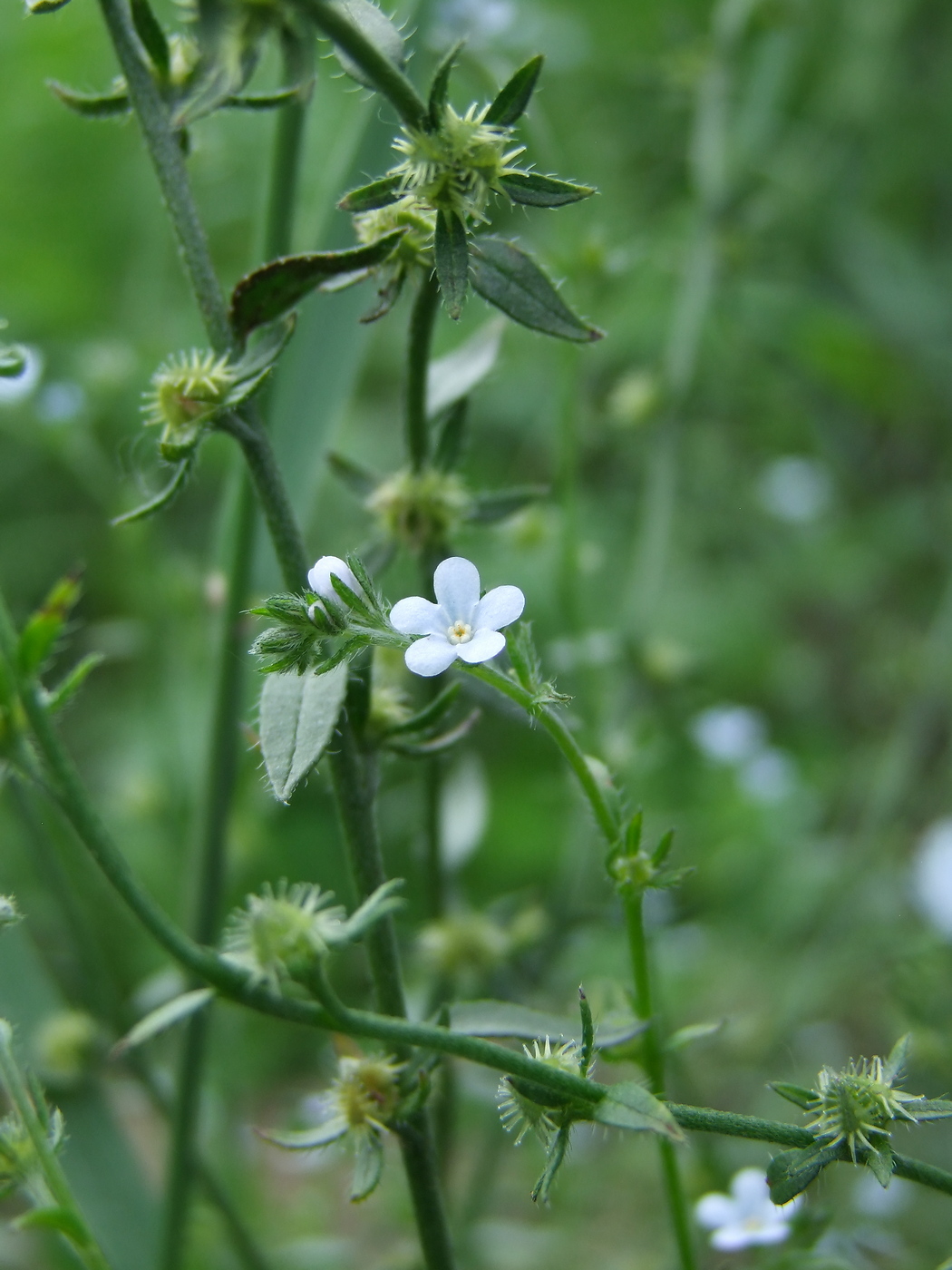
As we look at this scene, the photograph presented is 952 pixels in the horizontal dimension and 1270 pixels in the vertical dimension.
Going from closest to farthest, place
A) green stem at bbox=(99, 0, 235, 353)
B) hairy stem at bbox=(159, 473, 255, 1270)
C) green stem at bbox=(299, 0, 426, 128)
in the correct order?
1. green stem at bbox=(299, 0, 426, 128)
2. green stem at bbox=(99, 0, 235, 353)
3. hairy stem at bbox=(159, 473, 255, 1270)

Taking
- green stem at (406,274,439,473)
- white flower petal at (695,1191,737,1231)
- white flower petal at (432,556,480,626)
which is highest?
green stem at (406,274,439,473)

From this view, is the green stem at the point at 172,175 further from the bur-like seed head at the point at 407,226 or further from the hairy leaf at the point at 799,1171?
the hairy leaf at the point at 799,1171

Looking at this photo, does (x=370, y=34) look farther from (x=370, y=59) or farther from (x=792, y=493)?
(x=792, y=493)

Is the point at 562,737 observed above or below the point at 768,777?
below

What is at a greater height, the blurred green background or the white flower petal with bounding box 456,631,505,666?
the blurred green background

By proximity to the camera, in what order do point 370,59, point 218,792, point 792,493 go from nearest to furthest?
1. point 370,59
2. point 218,792
3. point 792,493

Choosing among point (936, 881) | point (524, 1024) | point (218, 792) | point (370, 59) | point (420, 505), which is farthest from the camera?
point (936, 881)

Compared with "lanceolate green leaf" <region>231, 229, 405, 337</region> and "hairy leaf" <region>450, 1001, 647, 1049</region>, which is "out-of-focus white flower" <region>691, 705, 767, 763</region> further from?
"lanceolate green leaf" <region>231, 229, 405, 337</region>

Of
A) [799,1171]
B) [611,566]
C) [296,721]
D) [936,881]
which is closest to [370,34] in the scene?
[296,721]

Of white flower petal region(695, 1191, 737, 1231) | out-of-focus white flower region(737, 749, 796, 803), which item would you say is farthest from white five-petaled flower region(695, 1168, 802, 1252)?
out-of-focus white flower region(737, 749, 796, 803)
